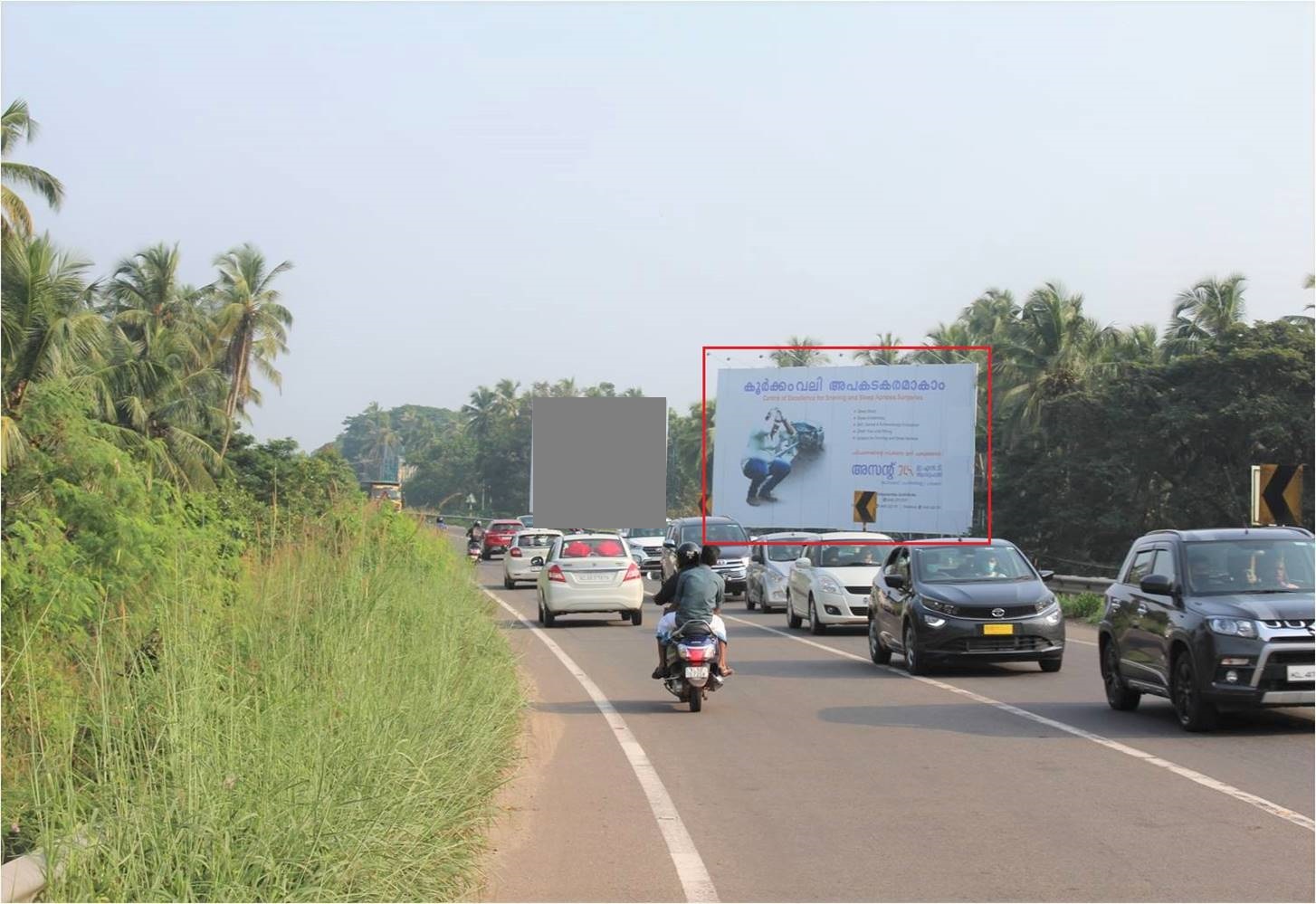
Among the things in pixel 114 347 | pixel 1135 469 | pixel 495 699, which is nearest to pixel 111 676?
pixel 495 699

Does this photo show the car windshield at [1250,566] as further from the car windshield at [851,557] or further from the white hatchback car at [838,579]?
the car windshield at [851,557]

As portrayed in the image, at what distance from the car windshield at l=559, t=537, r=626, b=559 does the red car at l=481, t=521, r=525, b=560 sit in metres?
34.0

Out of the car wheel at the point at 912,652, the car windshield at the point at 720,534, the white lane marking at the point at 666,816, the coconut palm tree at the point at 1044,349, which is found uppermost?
the coconut palm tree at the point at 1044,349

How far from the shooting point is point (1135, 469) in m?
54.5

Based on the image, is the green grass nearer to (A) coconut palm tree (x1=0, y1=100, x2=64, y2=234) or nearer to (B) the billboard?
(B) the billboard


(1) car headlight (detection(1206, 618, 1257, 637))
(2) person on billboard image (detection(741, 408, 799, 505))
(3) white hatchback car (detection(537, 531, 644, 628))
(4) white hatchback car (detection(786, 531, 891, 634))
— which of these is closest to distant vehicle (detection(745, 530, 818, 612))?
(2) person on billboard image (detection(741, 408, 799, 505))

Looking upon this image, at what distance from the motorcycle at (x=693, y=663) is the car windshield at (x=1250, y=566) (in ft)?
15.6

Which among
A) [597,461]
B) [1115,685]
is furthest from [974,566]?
[597,461]

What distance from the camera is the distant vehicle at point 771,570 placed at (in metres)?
33.7

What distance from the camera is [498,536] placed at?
2598 inches

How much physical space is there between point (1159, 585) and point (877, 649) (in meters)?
7.27

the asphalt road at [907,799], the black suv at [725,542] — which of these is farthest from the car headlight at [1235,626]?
the black suv at [725,542]

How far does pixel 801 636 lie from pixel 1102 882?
18.8m

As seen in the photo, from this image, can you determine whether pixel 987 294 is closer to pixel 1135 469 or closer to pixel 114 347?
pixel 1135 469
